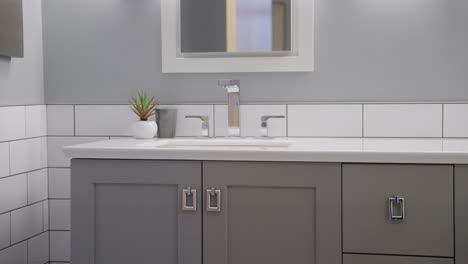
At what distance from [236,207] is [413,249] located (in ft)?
1.91

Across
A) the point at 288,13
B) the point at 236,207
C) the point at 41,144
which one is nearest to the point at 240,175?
the point at 236,207

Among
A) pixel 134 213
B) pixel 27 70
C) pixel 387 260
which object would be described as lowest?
pixel 387 260

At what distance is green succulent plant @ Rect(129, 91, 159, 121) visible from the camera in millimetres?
2607

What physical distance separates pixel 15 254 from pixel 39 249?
20 cm

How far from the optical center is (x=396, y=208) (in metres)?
2.00

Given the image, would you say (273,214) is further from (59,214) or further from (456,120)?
(59,214)

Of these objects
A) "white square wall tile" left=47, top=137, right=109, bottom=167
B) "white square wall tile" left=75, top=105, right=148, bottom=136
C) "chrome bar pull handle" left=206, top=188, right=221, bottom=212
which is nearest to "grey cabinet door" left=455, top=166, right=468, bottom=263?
"chrome bar pull handle" left=206, top=188, right=221, bottom=212

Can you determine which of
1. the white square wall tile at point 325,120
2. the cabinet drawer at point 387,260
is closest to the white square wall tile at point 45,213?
the white square wall tile at point 325,120

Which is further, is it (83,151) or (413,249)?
(83,151)

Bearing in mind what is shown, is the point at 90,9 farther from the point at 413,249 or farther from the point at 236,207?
the point at 413,249

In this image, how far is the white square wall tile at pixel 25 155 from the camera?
2.52m

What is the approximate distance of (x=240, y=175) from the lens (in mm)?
2092

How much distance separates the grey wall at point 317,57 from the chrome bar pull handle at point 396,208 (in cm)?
69

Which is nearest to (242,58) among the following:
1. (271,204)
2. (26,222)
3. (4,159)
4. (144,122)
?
(144,122)
